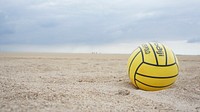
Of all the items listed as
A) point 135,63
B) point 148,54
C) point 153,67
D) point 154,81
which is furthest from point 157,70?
point 135,63

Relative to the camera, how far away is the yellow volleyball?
269 inches

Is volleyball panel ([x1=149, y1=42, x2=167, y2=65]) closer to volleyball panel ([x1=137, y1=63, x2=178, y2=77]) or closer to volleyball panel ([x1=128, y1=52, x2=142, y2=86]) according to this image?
volleyball panel ([x1=137, y1=63, x2=178, y2=77])

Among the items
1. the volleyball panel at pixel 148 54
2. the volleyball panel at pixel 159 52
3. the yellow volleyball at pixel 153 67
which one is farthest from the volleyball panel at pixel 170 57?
the volleyball panel at pixel 148 54

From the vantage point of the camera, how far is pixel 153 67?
22.4 feet

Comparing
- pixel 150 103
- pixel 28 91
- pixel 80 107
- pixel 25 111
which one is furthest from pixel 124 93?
pixel 25 111

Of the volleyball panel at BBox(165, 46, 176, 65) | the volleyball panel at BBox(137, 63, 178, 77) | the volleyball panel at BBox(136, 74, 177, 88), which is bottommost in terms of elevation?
the volleyball panel at BBox(136, 74, 177, 88)

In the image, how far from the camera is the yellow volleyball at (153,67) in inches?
269

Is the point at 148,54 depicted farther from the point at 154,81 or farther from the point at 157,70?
the point at 154,81

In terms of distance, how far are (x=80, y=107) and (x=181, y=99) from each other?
261 cm

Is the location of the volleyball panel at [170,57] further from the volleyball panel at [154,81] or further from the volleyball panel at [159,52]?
the volleyball panel at [154,81]

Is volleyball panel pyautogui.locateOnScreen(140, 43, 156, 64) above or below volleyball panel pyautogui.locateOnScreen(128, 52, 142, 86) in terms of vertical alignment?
above

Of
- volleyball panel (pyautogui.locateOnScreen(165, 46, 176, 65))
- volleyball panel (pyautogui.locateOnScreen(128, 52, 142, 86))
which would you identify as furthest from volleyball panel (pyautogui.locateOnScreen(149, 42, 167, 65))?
volleyball panel (pyautogui.locateOnScreen(128, 52, 142, 86))

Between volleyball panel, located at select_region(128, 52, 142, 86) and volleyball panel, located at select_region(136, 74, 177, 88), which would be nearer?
volleyball panel, located at select_region(136, 74, 177, 88)

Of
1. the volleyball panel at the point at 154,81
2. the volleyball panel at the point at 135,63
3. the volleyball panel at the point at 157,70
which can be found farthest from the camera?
the volleyball panel at the point at 135,63
